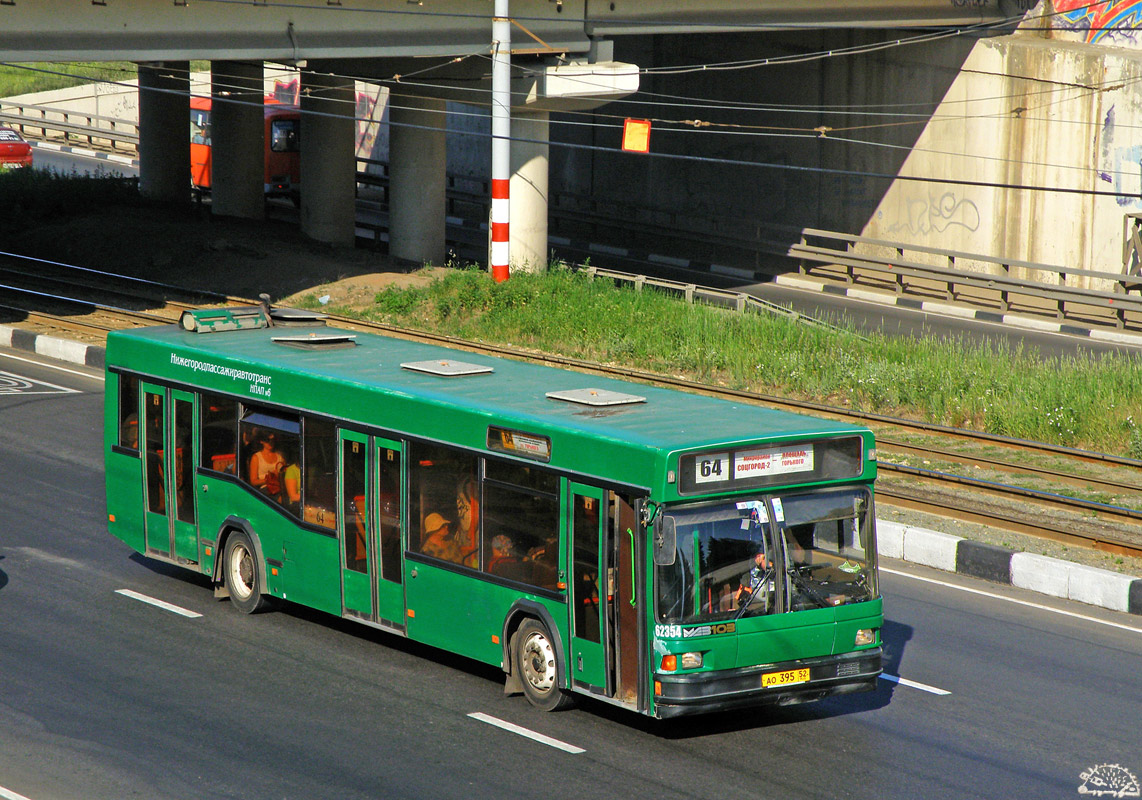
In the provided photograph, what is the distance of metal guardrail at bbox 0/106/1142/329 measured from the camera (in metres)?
30.2

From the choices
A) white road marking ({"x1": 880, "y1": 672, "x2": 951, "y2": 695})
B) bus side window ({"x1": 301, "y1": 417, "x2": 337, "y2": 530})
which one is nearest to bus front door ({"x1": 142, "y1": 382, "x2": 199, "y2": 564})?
bus side window ({"x1": 301, "y1": 417, "x2": 337, "y2": 530})

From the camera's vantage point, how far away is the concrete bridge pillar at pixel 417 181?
30.8 m

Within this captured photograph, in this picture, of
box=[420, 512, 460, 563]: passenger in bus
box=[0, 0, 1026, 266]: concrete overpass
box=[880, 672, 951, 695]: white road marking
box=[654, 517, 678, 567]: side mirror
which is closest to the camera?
box=[654, 517, 678, 567]: side mirror

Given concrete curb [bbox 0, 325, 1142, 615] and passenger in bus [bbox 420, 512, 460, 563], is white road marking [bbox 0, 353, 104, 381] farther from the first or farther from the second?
concrete curb [bbox 0, 325, 1142, 615]

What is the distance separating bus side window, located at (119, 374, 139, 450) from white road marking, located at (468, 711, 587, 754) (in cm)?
473

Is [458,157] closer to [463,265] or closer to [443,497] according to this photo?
[463,265]

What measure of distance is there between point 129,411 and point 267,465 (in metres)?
1.96

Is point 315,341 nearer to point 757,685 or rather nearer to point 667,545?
point 667,545

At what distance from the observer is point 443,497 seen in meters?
9.62

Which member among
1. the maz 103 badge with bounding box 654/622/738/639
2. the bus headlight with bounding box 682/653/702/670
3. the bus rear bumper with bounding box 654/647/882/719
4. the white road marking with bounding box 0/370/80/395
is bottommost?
the bus rear bumper with bounding box 654/647/882/719

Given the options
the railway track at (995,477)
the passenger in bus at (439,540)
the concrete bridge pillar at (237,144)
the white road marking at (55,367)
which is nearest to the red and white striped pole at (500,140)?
the railway track at (995,477)

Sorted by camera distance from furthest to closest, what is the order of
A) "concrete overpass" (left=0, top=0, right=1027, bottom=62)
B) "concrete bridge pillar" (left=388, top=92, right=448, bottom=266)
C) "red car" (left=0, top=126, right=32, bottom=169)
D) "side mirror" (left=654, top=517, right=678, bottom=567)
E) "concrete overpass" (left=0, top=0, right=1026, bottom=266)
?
"red car" (left=0, top=126, right=32, bottom=169), "concrete bridge pillar" (left=388, top=92, right=448, bottom=266), "concrete overpass" (left=0, top=0, right=1026, bottom=266), "concrete overpass" (left=0, top=0, right=1027, bottom=62), "side mirror" (left=654, top=517, right=678, bottom=567)

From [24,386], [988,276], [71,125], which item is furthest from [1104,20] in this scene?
[71,125]

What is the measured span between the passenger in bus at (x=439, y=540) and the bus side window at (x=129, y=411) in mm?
3676
